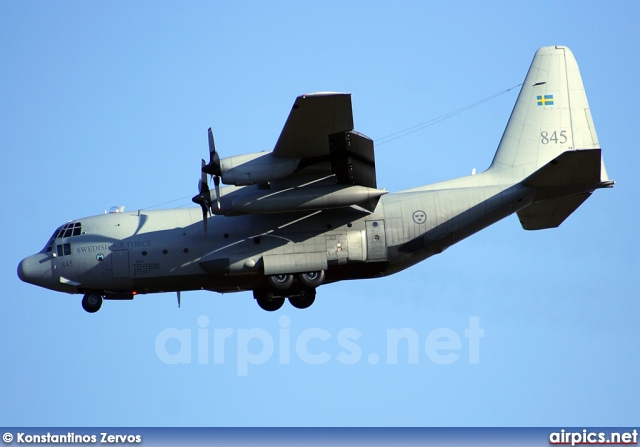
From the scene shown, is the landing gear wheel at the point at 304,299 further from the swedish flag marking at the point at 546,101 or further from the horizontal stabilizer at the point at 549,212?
the swedish flag marking at the point at 546,101

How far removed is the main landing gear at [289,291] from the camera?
27.6m

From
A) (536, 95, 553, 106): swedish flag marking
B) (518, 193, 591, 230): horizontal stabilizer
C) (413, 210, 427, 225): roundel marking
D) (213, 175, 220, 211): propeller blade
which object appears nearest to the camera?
(213, 175, 220, 211): propeller blade

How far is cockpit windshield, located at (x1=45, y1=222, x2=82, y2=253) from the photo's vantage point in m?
28.6

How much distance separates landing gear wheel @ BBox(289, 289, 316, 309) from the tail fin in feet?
18.0

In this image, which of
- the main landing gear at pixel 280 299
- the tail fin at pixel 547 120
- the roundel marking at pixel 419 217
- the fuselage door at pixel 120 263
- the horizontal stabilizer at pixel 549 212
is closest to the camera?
the roundel marking at pixel 419 217

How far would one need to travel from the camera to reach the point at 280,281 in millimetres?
27547

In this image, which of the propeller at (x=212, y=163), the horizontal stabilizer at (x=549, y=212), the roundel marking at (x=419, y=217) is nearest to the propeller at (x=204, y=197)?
the propeller at (x=212, y=163)

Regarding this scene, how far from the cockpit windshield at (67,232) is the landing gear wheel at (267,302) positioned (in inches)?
184

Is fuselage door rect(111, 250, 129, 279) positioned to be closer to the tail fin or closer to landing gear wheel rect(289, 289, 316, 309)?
landing gear wheel rect(289, 289, 316, 309)

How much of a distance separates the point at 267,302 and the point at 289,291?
3.87ft

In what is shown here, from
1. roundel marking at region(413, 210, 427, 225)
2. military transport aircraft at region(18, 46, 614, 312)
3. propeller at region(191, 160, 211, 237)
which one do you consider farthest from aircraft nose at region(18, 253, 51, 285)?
roundel marking at region(413, 210, 427, 225)

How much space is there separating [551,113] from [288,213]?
7.26 metres

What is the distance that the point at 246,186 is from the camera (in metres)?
27.1

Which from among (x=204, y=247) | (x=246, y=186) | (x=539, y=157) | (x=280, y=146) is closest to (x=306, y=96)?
(x=280, y=146)
